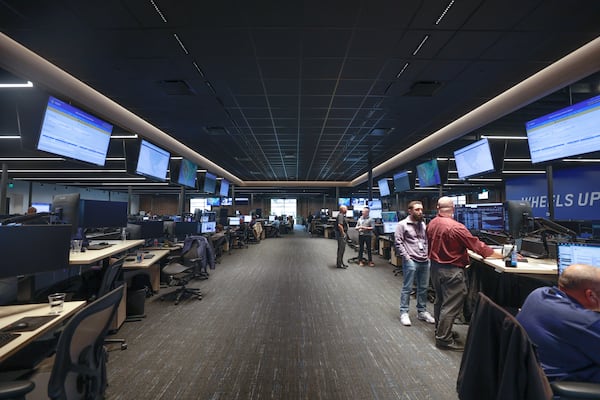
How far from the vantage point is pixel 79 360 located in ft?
4.31

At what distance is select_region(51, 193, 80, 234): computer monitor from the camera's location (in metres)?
2.87

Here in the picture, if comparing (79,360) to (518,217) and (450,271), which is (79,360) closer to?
(450,271)

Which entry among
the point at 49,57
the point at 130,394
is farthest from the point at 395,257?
the point at 49,57

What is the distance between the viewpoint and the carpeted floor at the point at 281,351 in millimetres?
1975

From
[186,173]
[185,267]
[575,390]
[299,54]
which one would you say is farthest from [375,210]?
[575,390]

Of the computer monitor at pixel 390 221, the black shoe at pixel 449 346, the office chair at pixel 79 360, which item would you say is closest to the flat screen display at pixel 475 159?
the computer monitor at pixel 390 221

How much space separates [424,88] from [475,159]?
5.75 ft

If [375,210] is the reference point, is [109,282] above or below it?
below

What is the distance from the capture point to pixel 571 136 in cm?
271

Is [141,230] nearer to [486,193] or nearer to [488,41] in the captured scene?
[488,41]

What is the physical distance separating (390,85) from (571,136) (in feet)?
6.84

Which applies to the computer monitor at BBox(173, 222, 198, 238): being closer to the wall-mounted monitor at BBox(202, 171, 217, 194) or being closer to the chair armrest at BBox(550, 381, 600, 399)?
the wall-mounted monitor at BBox(202, 171, 217, 194)

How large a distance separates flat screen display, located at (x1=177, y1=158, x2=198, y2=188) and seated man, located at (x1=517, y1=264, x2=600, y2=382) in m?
6.52

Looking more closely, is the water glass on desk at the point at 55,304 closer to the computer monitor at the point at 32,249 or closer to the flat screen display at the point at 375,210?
the computer monitor at the point at 32,249
